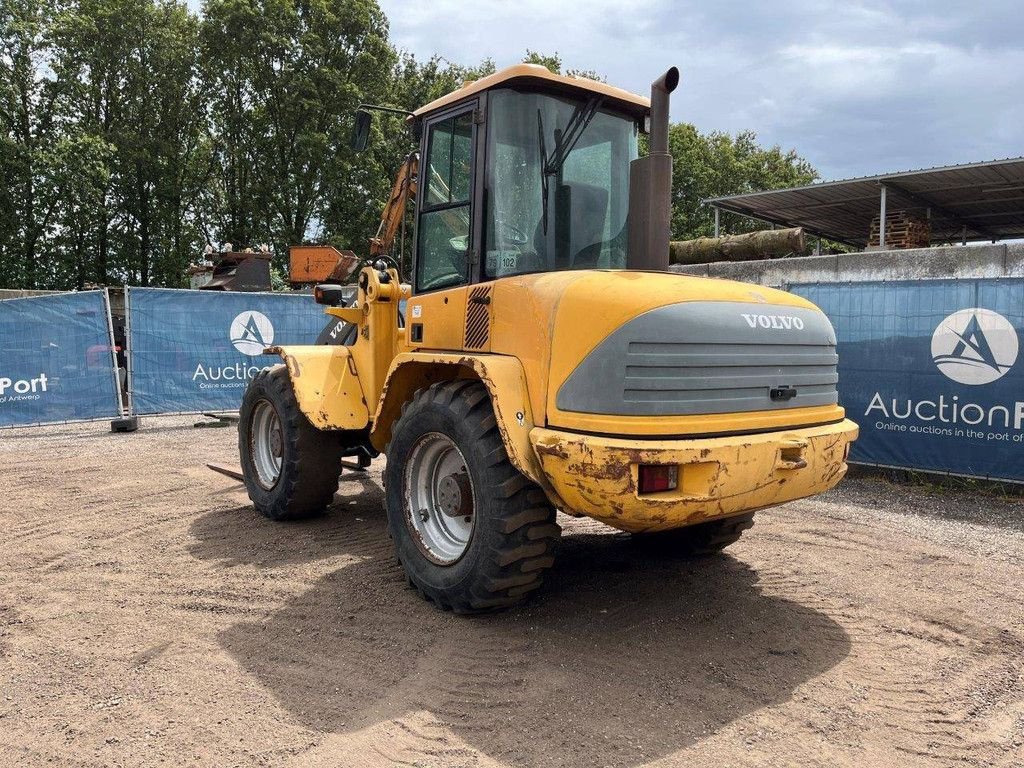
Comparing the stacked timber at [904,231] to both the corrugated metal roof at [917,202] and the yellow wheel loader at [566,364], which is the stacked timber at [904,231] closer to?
the corrugated metal roof at [917,202]

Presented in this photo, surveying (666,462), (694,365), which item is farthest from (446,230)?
(666,462)

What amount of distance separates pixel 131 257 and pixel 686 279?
3097 cm

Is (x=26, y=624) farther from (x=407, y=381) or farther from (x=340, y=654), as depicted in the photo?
(x=407, y=381)

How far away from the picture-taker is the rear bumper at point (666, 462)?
3451 millimetres

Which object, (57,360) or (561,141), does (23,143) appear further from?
(561,141)

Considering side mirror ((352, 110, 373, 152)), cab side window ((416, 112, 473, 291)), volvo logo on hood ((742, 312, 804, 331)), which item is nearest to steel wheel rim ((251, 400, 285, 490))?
cab side window ((416, 112, 473, 291))

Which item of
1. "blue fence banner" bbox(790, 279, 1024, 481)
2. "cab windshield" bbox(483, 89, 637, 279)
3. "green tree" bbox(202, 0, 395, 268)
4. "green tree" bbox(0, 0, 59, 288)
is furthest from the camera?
"green tree" bbox(202, 0, 395, 268)

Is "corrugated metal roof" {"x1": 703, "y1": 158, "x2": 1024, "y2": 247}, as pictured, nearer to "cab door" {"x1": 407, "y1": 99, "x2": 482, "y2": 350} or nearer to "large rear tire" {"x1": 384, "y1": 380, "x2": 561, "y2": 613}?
"cab door" {"x1": 407, "y1": 99, "x2": 482, "y2": 350}

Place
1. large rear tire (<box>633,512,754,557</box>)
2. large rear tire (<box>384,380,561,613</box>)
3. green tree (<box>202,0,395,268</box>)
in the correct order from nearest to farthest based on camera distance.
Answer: large rear tire (<box>384,380,561,613</box>) → large rear tire (<box>633,512,754,557</box>) → green tree (<box>202,0,395,268</box>)

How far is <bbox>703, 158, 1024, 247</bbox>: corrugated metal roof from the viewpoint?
1501cm

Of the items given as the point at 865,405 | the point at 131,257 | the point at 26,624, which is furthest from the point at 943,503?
the point at 131,257

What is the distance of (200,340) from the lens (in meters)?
12.5

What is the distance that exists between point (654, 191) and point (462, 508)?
1998 millimetres

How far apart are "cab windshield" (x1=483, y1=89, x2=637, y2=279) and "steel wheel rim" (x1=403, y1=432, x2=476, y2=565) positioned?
41.3 inches
